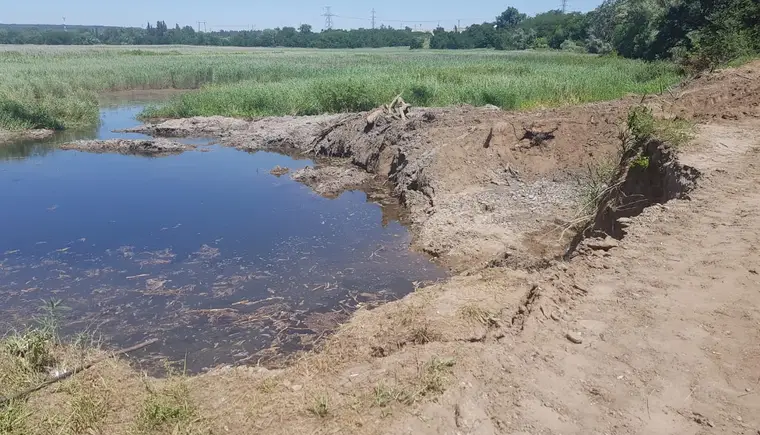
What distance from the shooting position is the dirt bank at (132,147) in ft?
55.7

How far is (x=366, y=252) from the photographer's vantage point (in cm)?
896

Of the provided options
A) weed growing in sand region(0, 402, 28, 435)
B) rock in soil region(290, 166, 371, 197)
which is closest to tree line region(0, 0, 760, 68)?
rock in soil region(290, 166, 371, 197)

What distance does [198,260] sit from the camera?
8.56m

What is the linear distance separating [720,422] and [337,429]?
7.81 feet

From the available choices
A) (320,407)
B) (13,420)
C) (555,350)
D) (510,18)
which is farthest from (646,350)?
(510,18)

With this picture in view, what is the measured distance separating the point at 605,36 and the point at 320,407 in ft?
173

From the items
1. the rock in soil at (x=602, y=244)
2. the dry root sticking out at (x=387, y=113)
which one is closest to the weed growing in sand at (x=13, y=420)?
the rock in soil at (x=602, y=244)

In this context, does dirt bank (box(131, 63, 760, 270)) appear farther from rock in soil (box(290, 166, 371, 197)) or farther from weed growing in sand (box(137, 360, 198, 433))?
weed growing in sand (box(137, 360, 198, 433))

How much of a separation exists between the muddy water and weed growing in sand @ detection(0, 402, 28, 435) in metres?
1.78

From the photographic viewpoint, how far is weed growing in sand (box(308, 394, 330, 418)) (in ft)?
13.1

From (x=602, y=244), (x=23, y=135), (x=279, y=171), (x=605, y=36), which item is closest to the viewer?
(x=602, y=244)

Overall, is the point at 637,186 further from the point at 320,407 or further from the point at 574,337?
the point at 320,407

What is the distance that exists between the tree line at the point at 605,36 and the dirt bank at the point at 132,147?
15204 millimetres

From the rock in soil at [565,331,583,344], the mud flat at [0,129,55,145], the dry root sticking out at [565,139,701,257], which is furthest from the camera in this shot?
the mud flat at [0,129,55,145]
